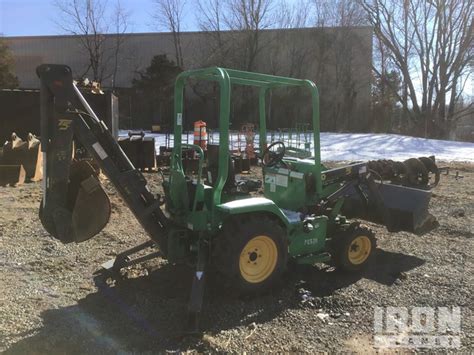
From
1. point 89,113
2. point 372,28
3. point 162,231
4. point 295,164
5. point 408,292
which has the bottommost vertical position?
point 408,292

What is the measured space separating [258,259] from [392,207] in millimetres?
2595

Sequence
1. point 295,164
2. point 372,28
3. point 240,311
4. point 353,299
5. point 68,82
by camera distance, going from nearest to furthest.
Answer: point 68,82
point 240,311
point 353,299
point 295,164
point 372,28

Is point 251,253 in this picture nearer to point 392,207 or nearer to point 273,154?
point 273,154

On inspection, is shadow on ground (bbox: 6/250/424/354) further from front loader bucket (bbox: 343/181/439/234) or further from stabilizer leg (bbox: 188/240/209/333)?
front loader bucket (bbox: 343/181/439/234)

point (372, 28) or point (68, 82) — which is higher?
point (372, 28)

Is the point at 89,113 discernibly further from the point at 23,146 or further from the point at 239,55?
the point at 239,55

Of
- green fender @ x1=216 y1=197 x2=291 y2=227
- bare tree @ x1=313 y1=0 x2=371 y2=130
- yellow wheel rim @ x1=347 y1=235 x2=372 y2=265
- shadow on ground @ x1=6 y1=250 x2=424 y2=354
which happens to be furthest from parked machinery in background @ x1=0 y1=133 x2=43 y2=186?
bare tree @ x1=313 y1=0 x2=371 y2=130

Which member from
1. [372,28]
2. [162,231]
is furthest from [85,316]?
[372,28]

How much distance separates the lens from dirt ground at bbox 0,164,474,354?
3766mm

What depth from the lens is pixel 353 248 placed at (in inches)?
214

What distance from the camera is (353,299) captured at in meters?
4.70

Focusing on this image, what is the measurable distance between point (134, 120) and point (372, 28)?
19.2 metres

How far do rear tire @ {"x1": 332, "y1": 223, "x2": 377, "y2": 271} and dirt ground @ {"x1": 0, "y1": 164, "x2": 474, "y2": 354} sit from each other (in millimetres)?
154

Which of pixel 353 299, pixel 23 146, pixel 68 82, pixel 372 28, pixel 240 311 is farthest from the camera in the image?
pixel 372 28
